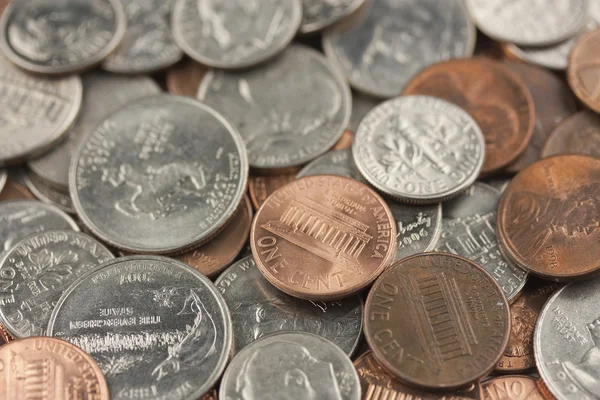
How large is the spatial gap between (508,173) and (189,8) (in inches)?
73.9

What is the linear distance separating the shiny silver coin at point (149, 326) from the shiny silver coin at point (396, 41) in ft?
4.78

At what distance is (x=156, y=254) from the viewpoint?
274 cm

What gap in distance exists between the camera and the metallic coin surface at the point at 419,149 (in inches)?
110

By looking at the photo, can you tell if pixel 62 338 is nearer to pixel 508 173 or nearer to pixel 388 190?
pixel 388 190

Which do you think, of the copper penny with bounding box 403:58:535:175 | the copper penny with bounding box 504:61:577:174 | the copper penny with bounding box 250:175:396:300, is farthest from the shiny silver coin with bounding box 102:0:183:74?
the copper penny with bounding box 504:61:577:174

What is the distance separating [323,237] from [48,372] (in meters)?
1.16

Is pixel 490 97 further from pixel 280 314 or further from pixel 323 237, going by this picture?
pixel 280 314

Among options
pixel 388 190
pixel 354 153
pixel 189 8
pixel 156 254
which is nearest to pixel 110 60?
pixel 189 8

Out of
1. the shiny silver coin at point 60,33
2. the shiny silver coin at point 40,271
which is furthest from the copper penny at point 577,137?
the shiny silver coin at point 60,33

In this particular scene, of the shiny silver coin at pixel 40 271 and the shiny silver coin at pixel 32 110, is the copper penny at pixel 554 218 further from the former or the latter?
the shiny silver coin at pixel 32 110

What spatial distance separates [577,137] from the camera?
10.2ft

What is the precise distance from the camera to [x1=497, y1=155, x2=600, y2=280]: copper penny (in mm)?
2604

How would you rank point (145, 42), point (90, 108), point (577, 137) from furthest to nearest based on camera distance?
point (145, 42) → point (90, 108) → point (577, 137)

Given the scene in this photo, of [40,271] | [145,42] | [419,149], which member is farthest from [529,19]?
[40,271]
